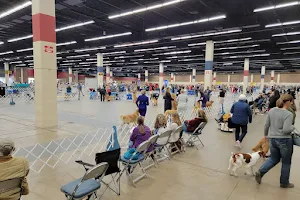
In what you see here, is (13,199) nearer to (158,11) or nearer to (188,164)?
(188,164)

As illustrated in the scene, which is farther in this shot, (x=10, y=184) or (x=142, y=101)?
(x=142, y=101)

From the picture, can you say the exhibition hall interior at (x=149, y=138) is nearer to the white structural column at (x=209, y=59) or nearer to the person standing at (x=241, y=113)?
the person standing at (x=241, y=113)

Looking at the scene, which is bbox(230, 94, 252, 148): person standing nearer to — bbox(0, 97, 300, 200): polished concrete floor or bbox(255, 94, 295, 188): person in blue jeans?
bbox(0, 97, 300, 200): polished concrete floor

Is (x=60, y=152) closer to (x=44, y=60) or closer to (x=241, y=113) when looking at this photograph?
(x=44, y=60)

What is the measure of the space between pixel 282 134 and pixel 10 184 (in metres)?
3.44

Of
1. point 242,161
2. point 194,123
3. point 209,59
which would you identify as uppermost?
point 209,59

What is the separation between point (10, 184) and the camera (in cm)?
187

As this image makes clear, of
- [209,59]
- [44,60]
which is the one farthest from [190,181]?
[209,59]

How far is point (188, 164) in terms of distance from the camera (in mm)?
Result: 4105

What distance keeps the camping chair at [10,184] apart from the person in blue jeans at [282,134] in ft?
11.0

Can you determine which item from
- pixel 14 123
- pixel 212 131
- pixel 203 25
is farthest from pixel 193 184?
pixel 203 25

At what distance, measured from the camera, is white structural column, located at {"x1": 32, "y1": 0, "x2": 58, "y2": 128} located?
6840mm

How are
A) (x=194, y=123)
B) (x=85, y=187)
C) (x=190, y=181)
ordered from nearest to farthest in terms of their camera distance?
(x=85, y=187)
(x=190, y=181)
(x=194, y=123)

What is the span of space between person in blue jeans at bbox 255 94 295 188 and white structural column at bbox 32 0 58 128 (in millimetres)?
6760
